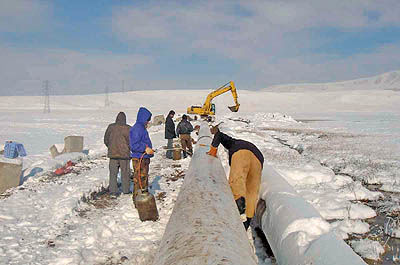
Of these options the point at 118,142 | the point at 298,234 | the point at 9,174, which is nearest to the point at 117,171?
the point at 118,142

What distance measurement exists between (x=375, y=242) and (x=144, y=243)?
301 cm

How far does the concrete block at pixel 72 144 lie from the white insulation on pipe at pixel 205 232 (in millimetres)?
8503

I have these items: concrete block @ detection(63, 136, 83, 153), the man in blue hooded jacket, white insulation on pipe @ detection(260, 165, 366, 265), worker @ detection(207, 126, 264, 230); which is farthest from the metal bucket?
concrete block @ detection(63, 136, 83, 153)

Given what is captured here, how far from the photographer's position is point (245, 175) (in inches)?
169

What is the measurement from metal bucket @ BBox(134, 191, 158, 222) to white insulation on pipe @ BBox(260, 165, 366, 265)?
175 centimetres

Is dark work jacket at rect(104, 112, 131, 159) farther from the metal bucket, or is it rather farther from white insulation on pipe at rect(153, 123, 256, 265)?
white insulation on pipe at rect(153, 123, 256, 265)

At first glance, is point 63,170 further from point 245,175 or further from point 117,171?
point 245,175

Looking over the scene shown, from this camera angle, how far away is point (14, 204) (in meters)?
5.70

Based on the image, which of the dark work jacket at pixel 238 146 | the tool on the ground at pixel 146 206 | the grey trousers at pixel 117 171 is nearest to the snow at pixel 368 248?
the dark work jacket at pixel 238 146

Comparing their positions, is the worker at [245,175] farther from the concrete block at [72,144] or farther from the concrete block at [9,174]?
the concrete block at [72,144]

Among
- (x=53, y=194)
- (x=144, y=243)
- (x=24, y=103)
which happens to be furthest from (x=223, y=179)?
(x=24, y=103)

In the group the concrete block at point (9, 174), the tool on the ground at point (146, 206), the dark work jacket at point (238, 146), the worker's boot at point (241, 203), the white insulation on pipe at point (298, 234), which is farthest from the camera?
the concrete block at point (9, 174)

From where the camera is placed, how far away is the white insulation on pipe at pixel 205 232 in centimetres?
218

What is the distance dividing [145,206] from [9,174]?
383 centimetres
